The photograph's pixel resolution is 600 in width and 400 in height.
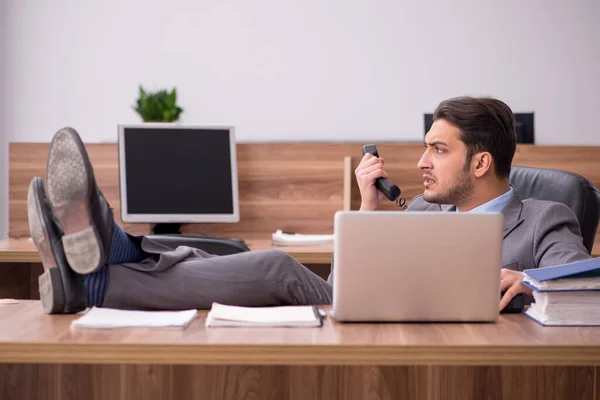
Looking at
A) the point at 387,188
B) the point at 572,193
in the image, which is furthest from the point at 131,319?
the point at 572,193

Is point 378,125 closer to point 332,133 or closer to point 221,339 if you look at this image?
point 332,133

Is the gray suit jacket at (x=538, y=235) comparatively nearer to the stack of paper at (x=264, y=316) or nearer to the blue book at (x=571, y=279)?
the blue book at (x=571, y=279)

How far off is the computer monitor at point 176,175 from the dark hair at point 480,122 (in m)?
1.35

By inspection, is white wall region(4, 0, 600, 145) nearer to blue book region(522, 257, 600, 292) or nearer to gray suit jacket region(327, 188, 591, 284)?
gray suit jacket region(327, 188, 591, 284)

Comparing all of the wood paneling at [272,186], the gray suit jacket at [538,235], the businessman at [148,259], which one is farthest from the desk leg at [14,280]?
the gray suit jacket at [538,235]

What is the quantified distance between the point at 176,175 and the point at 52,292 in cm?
188

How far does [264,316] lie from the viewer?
1.31m

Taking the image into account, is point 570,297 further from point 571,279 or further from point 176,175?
point 176,175

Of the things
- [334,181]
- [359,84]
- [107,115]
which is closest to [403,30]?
[359,84]

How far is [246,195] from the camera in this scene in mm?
3244

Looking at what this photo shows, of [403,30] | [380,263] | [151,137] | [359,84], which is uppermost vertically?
[403,30]

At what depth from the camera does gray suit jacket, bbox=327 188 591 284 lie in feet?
5.84

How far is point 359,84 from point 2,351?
4852mm

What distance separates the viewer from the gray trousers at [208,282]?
1.43m
